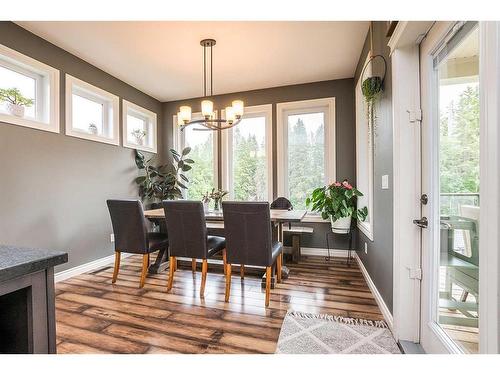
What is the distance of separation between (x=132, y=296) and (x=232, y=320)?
1123mm

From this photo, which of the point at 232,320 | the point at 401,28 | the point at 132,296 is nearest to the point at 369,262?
the point at 232,320

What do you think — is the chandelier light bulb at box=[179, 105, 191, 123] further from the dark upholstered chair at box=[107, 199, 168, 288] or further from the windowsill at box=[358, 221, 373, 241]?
the windowsill at box=[358, 221, 373, 241]

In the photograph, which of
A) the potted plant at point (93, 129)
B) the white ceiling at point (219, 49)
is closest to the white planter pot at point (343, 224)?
the white ceiling at point (219, 49)

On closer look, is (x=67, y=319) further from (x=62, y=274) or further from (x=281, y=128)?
(x=281, y=128)

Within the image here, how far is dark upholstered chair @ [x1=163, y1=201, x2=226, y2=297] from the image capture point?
256cm

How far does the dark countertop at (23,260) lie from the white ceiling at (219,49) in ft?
8.35

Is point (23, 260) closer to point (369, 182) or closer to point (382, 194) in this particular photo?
point (382, 194)

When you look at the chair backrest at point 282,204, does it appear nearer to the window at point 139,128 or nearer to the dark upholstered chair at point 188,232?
the dark upholstered chair at point 188,232

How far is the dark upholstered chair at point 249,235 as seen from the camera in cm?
232

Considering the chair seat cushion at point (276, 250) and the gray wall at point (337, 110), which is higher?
the gray wall at point (337, 110)

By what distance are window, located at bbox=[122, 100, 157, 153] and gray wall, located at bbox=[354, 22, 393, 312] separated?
3522 mm

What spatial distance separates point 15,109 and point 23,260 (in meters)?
2.73

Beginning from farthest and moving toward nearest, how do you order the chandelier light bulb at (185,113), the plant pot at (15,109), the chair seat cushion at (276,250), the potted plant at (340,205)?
the potted plant at (340,205) → the chandelier light bulb at (185,113) → the plant pot at (15,109) → the chair seat cushion at (276,250)

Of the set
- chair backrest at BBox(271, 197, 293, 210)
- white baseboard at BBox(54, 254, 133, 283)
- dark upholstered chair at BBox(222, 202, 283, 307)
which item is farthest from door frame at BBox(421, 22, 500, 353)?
white baseboard at BBox(54, 254, 133, 283)
